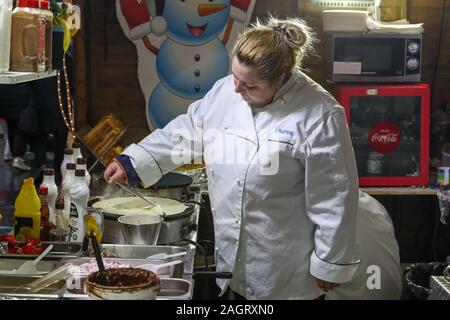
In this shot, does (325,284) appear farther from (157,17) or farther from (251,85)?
(157,17)

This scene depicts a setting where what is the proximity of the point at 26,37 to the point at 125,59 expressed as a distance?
7.53 ft

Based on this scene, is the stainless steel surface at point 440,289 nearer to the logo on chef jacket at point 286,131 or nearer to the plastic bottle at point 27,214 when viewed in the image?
the logo on chef jacket at point 286,131

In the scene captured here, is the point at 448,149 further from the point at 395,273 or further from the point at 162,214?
the point at 162,214

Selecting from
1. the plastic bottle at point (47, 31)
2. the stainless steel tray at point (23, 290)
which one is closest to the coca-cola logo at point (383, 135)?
the plastic bottle at point (47, 31)

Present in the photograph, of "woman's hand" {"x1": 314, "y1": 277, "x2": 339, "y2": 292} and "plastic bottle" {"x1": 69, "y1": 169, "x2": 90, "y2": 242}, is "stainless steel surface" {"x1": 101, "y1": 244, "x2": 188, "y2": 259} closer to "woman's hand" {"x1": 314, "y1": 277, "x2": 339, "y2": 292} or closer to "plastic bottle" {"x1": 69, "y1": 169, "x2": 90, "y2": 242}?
"plastic bottle" {"x1": 69, "y1": 169, "x2": 90, "y2": 242}

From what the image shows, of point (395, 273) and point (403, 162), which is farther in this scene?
point (403, 162)

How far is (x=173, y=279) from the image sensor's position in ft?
6.86

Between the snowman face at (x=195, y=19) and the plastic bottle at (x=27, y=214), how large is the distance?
2.05 meters

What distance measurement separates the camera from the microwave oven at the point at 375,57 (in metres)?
4.02

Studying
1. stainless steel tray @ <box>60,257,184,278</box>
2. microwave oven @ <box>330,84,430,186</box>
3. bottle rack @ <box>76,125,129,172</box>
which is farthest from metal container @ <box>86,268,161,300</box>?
microwave oven @ <box>330,84,430,186</box>

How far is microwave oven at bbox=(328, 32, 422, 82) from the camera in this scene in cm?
402

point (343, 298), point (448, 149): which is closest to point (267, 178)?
point (343, 298)

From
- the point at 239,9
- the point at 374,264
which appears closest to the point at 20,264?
the point at 374,264
